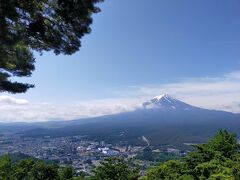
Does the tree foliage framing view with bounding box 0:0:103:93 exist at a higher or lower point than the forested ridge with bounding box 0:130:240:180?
higher

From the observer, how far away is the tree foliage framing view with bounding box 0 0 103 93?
13.8 metres

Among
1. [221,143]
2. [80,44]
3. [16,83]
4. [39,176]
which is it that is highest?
[80,44]

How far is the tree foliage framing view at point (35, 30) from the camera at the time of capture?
1384cm

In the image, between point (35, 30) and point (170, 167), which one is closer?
point (35, 30)

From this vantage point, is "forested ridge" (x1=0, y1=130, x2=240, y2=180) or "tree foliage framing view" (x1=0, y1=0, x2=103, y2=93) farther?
"forested ridge" (x1=0, y1=130, x2=240, y2=180)

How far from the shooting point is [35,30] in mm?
14953

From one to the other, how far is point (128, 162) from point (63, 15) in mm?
21087

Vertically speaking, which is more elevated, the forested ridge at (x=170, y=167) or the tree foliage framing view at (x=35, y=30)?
the tree foliage framing view at (x=35, y=30)

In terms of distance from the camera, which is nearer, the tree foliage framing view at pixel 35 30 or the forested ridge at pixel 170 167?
the tree foliage framing view at pixel 35 30

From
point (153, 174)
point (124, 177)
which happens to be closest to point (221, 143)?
point (153, 174)

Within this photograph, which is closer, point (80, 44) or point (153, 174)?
point (80, 44)

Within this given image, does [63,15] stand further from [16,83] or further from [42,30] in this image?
[16,83]

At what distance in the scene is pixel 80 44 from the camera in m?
16.6

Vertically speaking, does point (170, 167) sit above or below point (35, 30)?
below
